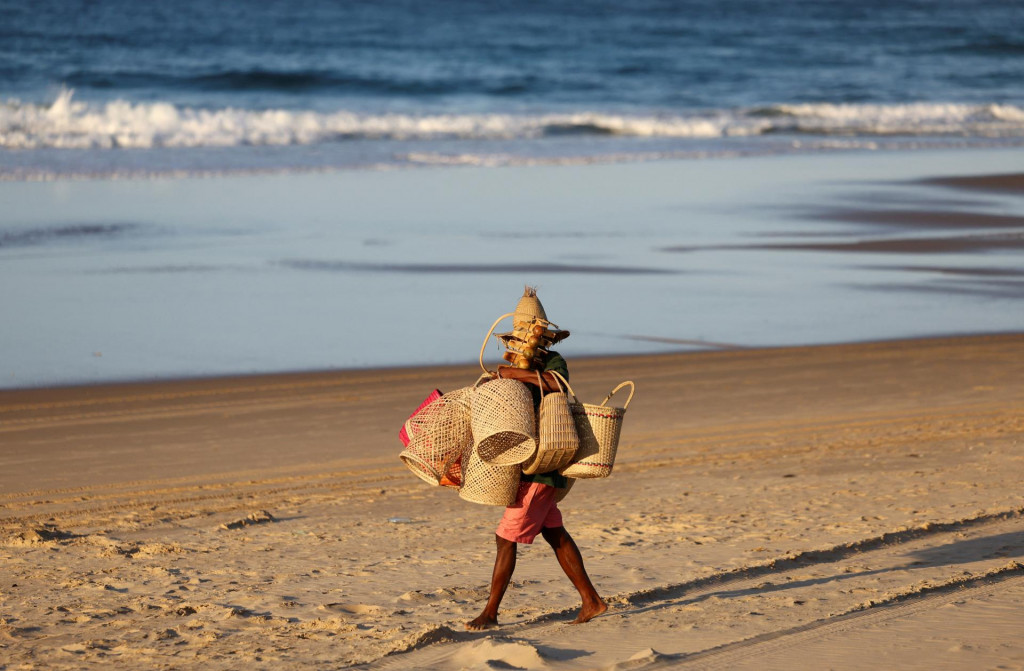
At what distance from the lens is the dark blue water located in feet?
88.0

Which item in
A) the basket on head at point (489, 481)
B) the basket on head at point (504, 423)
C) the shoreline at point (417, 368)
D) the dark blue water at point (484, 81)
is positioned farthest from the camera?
the dark blue water at point (484, 81)

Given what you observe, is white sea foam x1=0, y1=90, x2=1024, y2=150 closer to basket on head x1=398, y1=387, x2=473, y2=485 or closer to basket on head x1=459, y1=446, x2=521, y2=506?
basket on head x1=398, y1=387, x2=473, y2=485

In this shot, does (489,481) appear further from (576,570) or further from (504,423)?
(576,570)

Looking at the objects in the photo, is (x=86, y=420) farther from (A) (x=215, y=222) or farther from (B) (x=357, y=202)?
(B) (x=357, y=202)

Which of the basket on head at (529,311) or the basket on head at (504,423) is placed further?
the basket on head at (529,311)

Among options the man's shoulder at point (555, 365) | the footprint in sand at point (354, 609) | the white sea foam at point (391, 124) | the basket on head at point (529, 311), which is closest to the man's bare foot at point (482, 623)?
the footprint in sand at point (354, 609)

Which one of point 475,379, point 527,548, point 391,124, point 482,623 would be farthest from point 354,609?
point 391,124

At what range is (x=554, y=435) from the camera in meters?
4.49

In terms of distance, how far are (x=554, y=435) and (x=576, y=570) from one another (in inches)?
24.2

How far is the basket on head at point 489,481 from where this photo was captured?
4.59 m

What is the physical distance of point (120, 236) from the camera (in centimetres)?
1540

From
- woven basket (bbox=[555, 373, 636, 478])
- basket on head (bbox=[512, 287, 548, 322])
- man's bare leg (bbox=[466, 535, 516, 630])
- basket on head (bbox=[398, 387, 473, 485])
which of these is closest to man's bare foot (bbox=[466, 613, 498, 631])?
man's bare leg (bbox=[466, 535, 516, 630])

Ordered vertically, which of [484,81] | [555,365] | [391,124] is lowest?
[555,365]

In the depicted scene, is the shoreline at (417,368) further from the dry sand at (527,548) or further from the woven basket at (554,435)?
the woven basket at (554,435)
